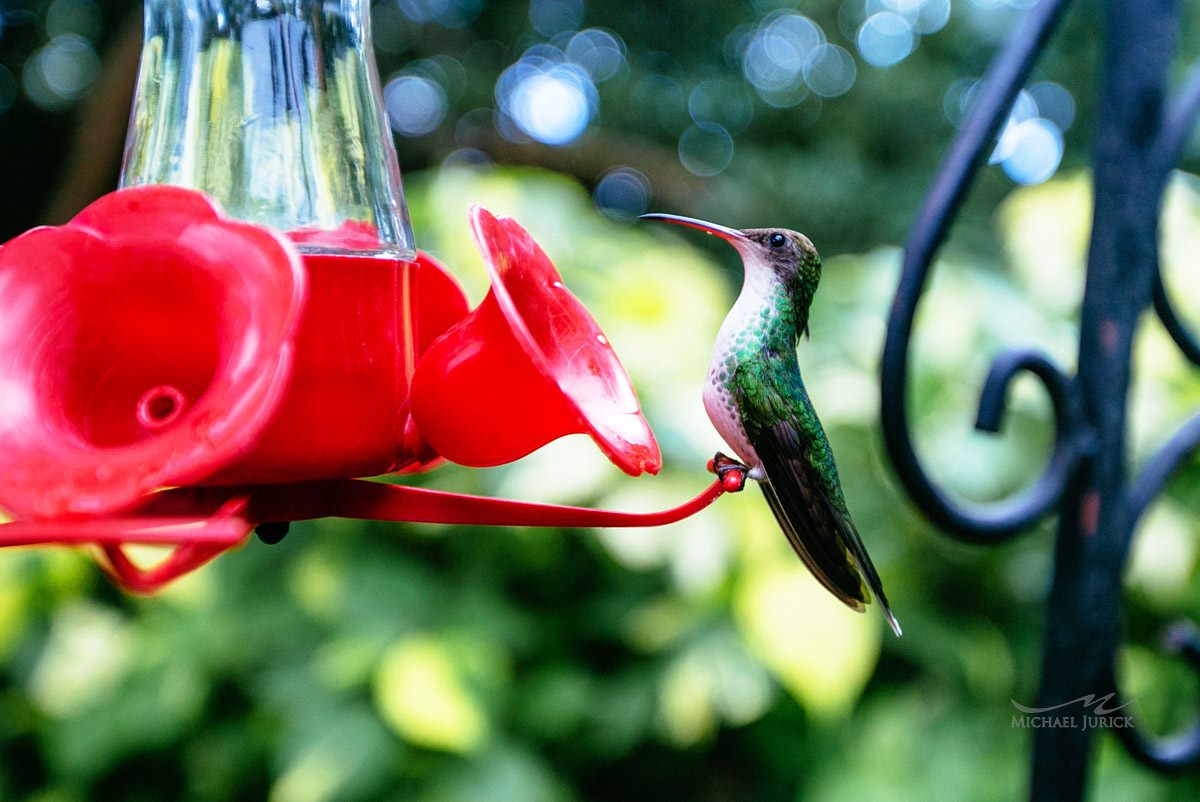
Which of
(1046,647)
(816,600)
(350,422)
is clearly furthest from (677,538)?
(350,422)

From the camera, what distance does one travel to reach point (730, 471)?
0.84 metres

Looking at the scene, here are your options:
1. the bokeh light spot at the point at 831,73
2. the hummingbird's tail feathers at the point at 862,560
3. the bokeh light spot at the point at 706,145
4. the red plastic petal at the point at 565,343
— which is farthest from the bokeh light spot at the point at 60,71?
the hummingbird's tail feathers at the point at 862,560

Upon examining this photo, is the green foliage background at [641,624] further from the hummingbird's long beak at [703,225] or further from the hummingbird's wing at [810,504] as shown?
the hummingbird's long beak at [703,225]

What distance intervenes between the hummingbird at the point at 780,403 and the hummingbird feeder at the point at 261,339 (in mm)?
40

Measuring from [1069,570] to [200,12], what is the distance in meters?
1.01

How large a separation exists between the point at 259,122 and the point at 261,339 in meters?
0.34

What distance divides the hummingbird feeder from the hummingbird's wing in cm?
4

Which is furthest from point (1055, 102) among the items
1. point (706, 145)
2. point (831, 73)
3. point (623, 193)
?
point (623, 193)

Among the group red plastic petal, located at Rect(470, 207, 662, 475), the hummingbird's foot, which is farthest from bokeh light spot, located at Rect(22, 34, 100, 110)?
the hummingbird's foot

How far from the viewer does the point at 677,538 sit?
2.02 metres

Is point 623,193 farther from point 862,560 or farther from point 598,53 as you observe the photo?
point 862,560

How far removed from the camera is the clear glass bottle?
35.9 inches

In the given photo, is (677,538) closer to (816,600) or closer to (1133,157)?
(816,600)

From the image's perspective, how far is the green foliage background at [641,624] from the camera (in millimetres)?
2027
